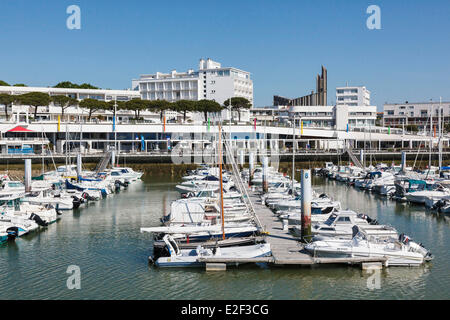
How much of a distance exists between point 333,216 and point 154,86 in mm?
121483

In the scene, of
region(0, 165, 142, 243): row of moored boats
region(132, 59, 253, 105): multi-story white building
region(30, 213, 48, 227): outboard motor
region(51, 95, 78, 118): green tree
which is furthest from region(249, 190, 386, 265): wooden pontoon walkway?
region(132, 59, 253, 105): multi-story white building

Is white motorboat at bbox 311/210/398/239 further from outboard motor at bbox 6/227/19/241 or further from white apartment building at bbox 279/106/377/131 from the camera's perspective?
white apartment building at bbox 279/106/377/131

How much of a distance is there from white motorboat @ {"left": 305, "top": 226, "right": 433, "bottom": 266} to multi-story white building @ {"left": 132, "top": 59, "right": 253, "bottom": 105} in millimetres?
113317

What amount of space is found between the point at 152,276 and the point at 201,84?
119452mm

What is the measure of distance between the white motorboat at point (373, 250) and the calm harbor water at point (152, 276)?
0.50 m

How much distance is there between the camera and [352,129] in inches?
4087

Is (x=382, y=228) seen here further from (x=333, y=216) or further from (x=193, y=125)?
(x=193, y=125)

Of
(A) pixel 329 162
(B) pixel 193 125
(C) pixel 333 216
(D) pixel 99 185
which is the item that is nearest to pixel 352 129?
(A) pixel 329 162

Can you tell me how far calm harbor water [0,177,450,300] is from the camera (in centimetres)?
2052

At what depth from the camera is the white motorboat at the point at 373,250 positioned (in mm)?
23109

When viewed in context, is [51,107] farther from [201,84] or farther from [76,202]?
[76,202]

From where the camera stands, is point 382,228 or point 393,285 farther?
point 382,228

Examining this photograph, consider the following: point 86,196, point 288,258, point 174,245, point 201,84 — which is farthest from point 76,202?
point 201,84
